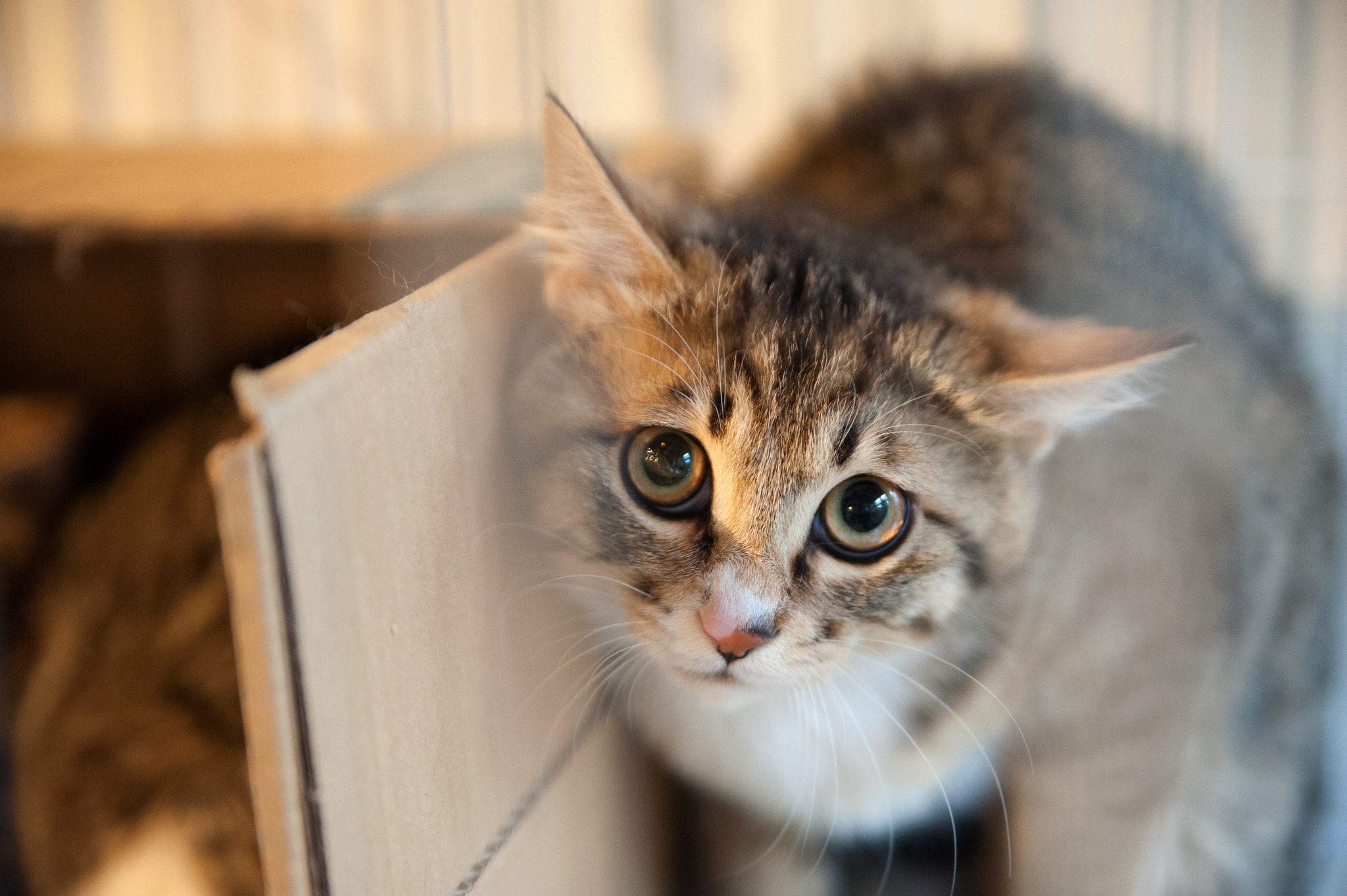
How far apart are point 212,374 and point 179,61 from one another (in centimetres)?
69

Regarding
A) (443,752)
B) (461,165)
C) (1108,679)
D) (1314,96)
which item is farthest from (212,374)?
(1314,96)

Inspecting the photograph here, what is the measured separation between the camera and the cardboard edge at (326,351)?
0.42m

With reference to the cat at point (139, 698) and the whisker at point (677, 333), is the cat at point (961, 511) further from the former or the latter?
the cat at point (139, 698)

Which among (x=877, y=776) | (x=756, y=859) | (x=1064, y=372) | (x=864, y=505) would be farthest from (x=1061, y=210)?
(x=756, y=859)

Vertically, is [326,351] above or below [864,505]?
above

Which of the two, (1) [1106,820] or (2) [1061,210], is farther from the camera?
(2) [1061,210]

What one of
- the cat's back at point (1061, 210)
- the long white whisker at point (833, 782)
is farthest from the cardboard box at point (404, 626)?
the cat's back at point (1061, 210)

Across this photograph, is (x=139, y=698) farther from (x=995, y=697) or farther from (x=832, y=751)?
(x=995, y=697)

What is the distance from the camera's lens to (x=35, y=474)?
1.35 m

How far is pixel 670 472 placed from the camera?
0.73m

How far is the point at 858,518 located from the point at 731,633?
14cm

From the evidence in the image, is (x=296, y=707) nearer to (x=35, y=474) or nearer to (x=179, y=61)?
(x=35, y=474)

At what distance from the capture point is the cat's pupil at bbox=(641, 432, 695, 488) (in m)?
0.73

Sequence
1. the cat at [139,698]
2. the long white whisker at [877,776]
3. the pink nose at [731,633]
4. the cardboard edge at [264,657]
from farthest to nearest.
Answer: the cat at [139,698], the long white whisker at [877,776], the pink nose at [731,633], the cardboard edge at [264,657]
